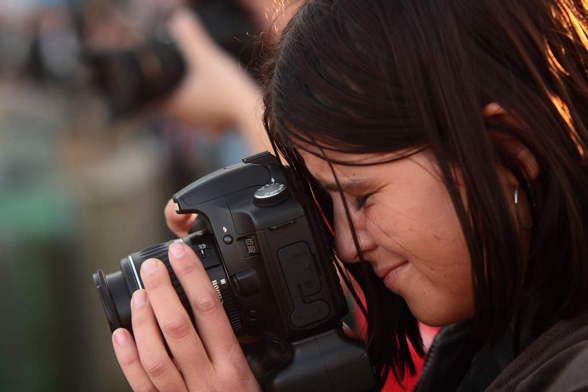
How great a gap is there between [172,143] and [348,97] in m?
3.47

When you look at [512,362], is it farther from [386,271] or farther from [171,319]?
[171,319]

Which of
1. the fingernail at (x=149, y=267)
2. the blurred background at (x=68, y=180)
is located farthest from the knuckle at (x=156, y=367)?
the blurred background at (x=68, y=180)

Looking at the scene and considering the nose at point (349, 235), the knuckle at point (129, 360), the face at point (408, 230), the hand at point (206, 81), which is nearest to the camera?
the face at point (408, 230)

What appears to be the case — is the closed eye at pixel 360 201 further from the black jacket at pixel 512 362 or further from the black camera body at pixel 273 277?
the black jacket at pixel 512 362

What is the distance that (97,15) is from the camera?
13.5 feet

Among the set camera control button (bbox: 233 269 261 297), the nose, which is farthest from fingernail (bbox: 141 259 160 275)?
the nose

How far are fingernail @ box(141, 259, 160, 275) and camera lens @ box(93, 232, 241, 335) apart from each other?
2cm

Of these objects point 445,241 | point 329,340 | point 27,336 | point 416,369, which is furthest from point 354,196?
point 27,336

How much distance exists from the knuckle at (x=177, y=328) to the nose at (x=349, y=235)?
22 cm

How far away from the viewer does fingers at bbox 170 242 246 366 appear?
1318 mm

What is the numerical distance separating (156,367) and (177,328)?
64 mm

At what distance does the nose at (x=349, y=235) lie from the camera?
4.07 feet

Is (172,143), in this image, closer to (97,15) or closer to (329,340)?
(97,15)

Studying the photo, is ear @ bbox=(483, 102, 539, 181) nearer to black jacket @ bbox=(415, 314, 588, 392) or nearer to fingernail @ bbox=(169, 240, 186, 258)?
black jacket @ bbox=(415, 314, 588, 392)
